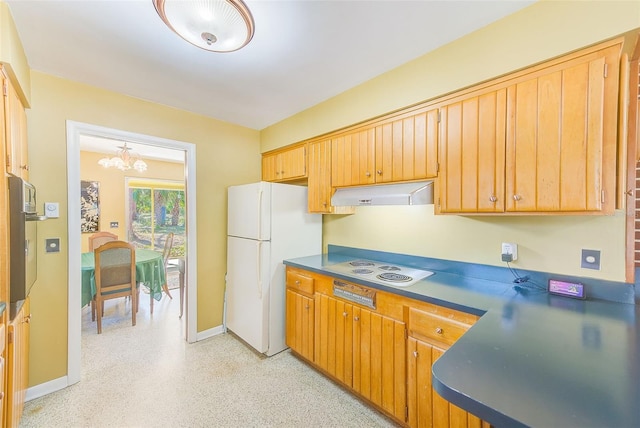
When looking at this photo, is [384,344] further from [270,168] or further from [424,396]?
[270,168]

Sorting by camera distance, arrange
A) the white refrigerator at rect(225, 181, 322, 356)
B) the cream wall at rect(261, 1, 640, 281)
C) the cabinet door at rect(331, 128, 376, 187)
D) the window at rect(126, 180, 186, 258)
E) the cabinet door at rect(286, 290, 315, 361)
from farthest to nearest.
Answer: the window at rect(126, 180, 186, 258) → the white refrigerator at rect(225, 181, 322, 356) → the cabinet door at rect(286, 290, 315, 361) → the cabinet door at rect(331, 128, 376, 187) → the cream wall at rect(261, 1, 640, 281)

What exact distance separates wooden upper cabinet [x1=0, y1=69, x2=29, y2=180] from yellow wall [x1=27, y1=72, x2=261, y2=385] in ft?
0.84

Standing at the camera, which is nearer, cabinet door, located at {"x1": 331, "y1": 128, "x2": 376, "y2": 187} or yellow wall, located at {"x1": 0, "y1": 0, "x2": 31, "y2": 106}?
yellow wall, located at {"x1": 0, "y1": 0, "x2": 31, "y2": 106}

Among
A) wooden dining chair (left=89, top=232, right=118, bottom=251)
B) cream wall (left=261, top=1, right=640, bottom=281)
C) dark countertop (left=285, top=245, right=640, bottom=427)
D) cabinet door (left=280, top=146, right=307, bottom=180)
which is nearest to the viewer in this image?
dark countertop (left=285, top=245, right=640, bottom=427)

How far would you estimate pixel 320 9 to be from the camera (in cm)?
141

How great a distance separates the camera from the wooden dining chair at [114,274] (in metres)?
3.09

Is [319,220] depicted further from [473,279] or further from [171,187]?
[171,187]

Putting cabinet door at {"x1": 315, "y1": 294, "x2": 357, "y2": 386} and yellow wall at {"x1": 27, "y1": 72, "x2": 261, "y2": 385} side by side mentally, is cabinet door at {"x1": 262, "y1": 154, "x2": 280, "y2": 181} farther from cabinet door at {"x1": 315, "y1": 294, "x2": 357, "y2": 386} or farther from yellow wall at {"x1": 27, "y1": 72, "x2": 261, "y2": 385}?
cabinet door at {"x1": 315, "y1": 294, "x2": 357, "y2": 386}

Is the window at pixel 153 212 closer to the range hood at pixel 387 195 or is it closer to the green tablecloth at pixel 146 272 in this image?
the green tablecloth at pixel 146 272

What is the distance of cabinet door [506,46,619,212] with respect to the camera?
1.22 m

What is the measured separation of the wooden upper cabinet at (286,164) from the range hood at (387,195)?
620 millimetres

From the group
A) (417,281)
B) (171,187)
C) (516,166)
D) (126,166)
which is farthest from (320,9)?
(171,187)

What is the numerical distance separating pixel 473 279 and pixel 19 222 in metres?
Result: 2.77

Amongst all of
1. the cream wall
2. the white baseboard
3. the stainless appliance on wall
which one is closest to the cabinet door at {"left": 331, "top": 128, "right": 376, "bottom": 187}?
the cream wall
